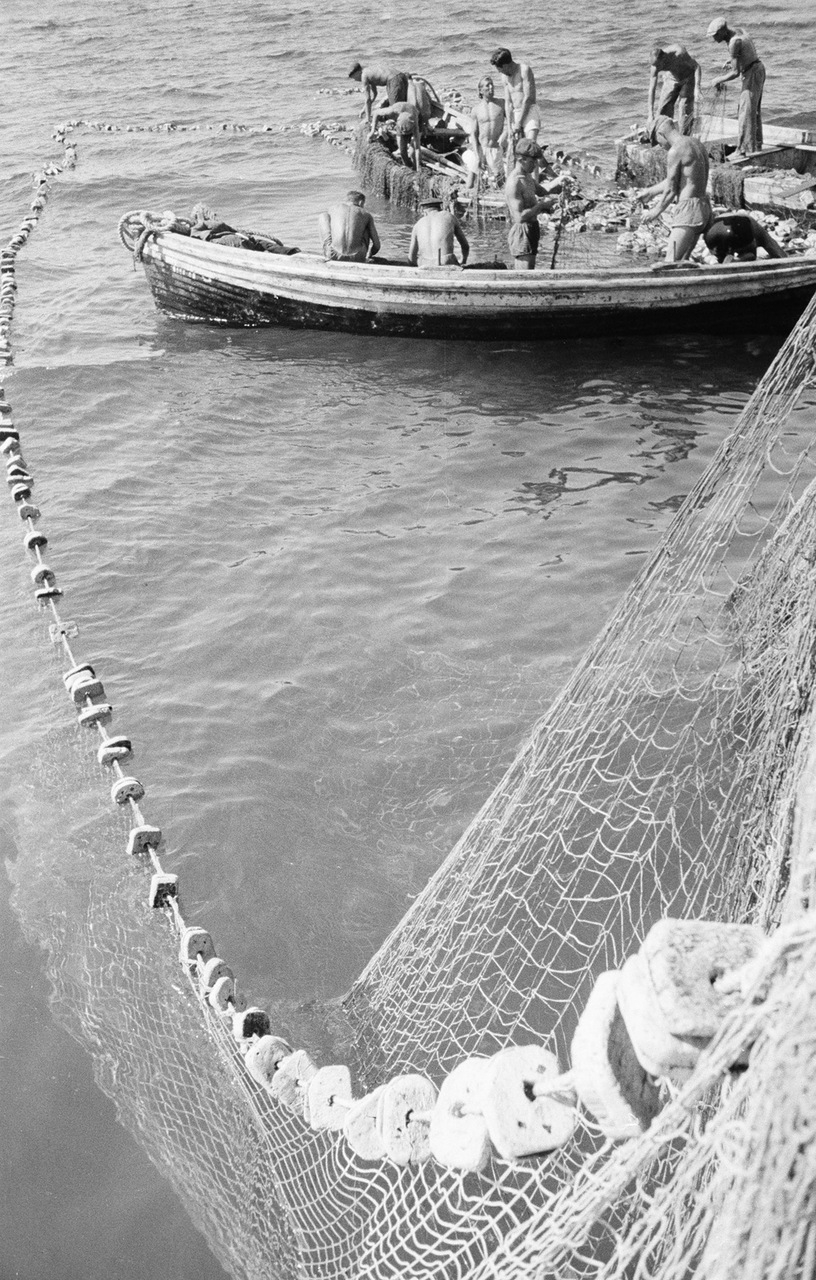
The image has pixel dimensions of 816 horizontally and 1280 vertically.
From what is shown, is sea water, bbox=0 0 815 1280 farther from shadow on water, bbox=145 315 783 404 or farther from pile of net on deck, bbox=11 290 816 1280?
pile of net on deck, bbox=11 290 816 1280

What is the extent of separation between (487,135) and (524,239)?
5389mm

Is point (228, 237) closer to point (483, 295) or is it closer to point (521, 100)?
point (483, 295)

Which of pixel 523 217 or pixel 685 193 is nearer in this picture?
pixel 685 193

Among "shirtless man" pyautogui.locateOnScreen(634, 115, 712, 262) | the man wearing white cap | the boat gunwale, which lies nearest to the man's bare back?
the boat gunwale

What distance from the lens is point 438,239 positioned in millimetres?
12953

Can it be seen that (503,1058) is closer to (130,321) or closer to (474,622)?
(474,622)

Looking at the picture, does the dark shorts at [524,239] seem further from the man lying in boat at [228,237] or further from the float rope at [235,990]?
the float rope at [235,990]

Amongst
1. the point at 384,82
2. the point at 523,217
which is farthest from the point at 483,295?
the point at 384,82

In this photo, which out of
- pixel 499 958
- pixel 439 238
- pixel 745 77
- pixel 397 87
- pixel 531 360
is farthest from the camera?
pixel 397 87

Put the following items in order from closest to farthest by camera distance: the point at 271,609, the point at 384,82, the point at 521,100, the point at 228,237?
the point at 271,609 < the point at 228,237 < the point at 521,100 < the point at 384,82

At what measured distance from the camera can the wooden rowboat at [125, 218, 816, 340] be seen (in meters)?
12.0

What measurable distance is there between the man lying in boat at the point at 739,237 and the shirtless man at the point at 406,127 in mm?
7960

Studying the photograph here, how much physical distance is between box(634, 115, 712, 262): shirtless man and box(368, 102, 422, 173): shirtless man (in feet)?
22.9

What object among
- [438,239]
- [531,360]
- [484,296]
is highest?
[438,239]
